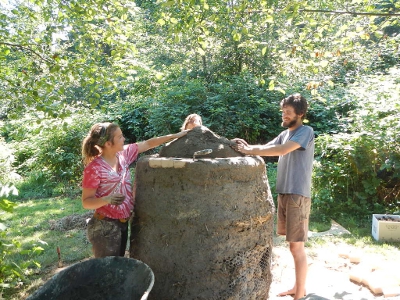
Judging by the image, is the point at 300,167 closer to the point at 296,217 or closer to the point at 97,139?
the point at 296,217

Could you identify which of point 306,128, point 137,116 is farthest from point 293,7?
point 137,116

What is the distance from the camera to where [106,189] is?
8.17 feet

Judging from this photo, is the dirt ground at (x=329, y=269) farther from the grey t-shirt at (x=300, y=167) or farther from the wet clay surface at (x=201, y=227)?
the wet clay surface at (x=201, y=227)

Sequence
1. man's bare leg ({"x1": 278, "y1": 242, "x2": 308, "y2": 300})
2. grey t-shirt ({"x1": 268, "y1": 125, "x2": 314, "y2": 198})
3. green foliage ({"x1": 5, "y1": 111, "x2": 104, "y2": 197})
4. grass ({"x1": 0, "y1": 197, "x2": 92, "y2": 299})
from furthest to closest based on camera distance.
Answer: green foliage ({"x1": 5, "y1": 111, "x2": 104, "y2": 197})
grass ({"x1": 0, "y1": 197, "x2": 92, "y2": 299})
man's bare leg ({"x1": 278, "y1": 242, "x2": 308, "y2": 300})
grey t-shirt ({"x1": 268, "y1": 125, "x2": 314, "y2": 198})

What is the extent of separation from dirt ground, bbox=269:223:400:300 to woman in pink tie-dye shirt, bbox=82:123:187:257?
5.44 ft

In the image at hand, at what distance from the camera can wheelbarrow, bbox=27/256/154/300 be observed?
2168mm

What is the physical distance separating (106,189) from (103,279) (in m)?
0.60

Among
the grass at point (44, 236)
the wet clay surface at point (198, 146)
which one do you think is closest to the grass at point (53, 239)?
the grass at point (44, 236)

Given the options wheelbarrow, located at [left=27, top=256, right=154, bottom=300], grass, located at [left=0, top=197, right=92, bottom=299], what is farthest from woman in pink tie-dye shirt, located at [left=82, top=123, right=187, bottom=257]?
grass, located at [left=0, top=197, right=92, bottom=299]

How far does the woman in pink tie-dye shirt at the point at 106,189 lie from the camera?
2.43m

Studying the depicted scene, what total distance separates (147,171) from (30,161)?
7.89 m

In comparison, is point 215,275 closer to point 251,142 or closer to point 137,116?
point 251,142

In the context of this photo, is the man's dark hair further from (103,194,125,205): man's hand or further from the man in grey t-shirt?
(103,194,125,205): man's hand

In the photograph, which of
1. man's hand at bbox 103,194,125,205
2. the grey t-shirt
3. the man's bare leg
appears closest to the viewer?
man's hand at bbox 103,194,125,205
